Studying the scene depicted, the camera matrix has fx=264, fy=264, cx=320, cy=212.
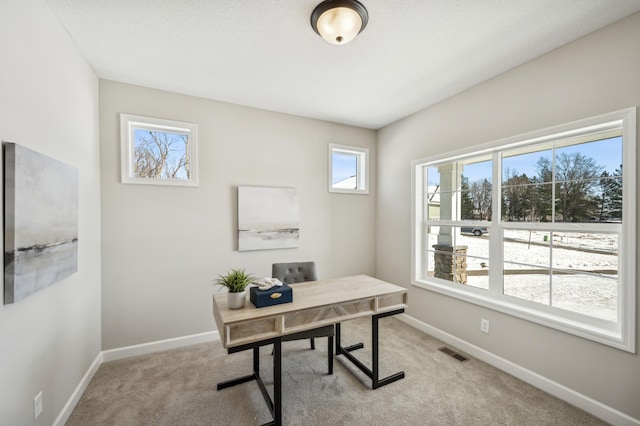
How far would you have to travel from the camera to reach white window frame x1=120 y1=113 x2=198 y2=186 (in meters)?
2.65

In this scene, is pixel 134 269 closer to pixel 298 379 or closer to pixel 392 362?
pixel 298 379

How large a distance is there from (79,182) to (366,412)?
111 inches

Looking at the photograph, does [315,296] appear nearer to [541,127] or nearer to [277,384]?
[277,384]

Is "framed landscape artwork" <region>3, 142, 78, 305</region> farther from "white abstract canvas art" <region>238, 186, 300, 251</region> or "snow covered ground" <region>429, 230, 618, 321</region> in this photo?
"snow covered ground" <region>429, 230, 618, 321</region>

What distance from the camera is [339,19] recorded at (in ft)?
5.46

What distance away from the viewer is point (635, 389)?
173 centimetres

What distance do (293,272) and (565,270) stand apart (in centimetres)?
238

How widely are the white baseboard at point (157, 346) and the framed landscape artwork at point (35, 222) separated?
1.19 metres

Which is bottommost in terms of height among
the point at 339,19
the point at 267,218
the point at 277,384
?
the point at 277,384

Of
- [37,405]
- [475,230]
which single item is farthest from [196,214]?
[475,230]

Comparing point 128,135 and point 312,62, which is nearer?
point 312,62

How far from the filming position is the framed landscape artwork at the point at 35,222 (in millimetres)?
1301

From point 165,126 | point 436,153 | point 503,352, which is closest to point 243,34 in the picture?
point 165,126

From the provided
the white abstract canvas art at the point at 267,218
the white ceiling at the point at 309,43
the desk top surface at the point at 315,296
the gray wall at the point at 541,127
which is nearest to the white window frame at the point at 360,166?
the gray wall at the point at 541,127
